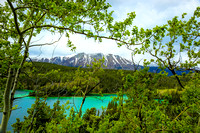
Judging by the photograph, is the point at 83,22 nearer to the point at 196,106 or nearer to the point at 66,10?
the point at 66,10

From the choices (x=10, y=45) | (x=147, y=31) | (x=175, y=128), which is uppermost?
(x=147, y=31)

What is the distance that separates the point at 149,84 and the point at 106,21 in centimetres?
222

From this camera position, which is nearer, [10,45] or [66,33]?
[10,45]

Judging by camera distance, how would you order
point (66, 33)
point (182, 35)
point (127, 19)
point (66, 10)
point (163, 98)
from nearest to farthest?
point (66, 10) < point (163, 98) < point (127, 19) < point (66, 33) < point (182, 35)

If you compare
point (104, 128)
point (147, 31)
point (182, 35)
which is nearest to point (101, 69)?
point (104, 128)

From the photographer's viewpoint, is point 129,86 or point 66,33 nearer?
point 129,86

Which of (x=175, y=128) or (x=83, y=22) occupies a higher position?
(x=83, y=22)

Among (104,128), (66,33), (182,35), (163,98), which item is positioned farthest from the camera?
(182,35)

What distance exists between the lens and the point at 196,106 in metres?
3.28

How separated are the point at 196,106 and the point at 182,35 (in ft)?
16.1

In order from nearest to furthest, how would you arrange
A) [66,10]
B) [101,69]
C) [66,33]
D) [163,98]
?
[66,10] < [163,98] < [66,33] < [101,69]

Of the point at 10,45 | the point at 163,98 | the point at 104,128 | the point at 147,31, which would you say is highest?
the point at 147,31

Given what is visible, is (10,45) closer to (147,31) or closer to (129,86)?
(129,86)

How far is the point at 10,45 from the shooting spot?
2951 millimetres
